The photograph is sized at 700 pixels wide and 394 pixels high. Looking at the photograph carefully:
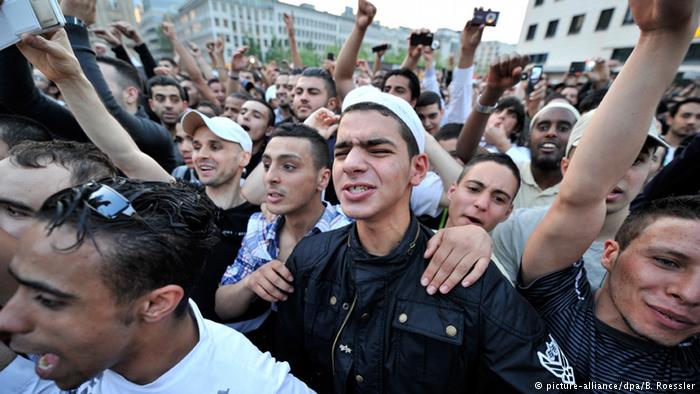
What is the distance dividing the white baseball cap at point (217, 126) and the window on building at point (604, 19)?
3684cm

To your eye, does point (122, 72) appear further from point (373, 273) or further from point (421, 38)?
point (373, 273)

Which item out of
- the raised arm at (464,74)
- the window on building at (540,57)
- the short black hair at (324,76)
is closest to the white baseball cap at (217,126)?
the short black hair at (324,76)

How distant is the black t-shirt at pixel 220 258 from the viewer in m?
2.53

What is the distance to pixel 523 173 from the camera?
11.0 ft

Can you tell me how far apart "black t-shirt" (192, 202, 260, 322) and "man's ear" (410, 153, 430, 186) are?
5.32 feet

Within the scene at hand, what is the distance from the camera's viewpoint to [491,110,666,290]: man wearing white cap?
199 cm

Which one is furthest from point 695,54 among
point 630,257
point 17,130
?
point 17,130

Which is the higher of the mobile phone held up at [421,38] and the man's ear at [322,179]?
the mobile phone held up at [421,38]

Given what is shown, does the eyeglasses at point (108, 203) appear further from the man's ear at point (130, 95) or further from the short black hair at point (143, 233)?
the man's ear at point (130, 95)

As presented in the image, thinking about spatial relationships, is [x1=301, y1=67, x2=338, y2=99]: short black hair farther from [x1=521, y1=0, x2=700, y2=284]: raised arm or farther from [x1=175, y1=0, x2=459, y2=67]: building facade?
[x1=175, y1=0, x2=459, y2=67]: building facade

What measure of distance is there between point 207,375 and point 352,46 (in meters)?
3.59

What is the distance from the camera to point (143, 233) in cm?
119

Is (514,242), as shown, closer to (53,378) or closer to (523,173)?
(523,173)

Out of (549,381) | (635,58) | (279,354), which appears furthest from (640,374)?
(279,354)
